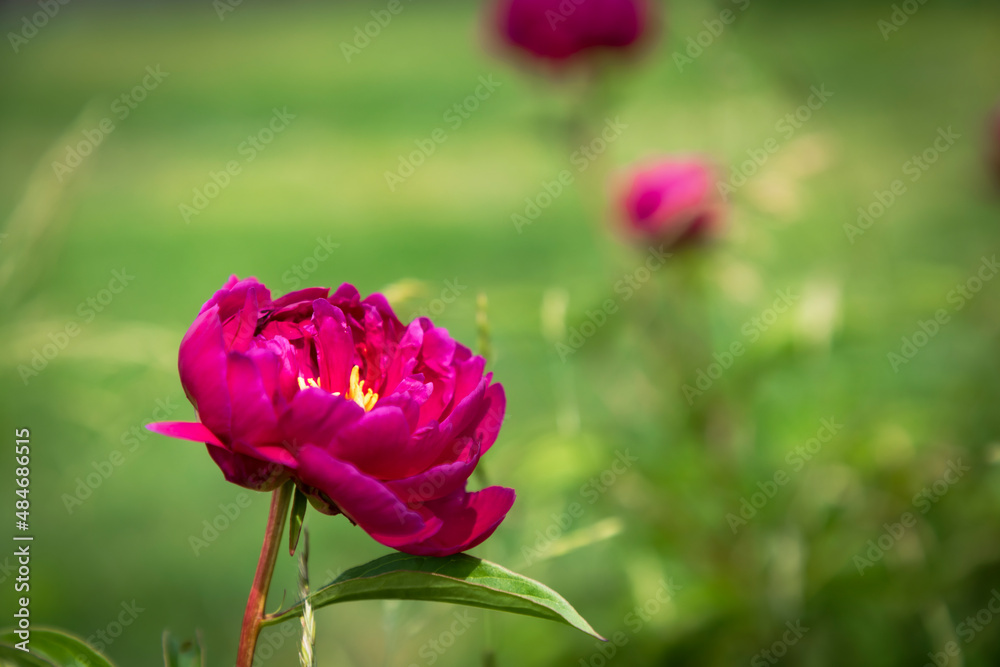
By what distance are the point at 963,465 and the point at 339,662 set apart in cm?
92

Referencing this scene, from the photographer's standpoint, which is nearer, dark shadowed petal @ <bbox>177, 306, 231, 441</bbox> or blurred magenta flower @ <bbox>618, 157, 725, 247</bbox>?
dark shadowed petal @ <bbox>177, 306, 231, 441</bbox>

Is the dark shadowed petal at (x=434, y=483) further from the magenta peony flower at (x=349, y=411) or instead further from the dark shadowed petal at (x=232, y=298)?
the dark shadowed petal at (x=232, y=298)

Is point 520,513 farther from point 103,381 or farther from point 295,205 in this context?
point 295,205

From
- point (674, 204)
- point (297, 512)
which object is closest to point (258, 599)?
point (297, 512)

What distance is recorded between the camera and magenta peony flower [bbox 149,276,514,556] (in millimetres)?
445

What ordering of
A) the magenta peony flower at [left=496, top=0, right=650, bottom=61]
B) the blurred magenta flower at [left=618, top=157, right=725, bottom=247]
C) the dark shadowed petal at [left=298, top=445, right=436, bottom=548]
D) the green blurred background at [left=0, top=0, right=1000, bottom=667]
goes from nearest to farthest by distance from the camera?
the dark shadowed petal at [left=298, top=445, right=436, bottom=548] < the green blurred background at [left=0, top=0, right=1000, bottom=667] < the blurred magenta flower at [left=618, top=157, right=725, bottom=247] < the magenta peony flower at [left=496, top=0, right=650, bottom=61]

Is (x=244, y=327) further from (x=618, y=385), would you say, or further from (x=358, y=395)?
(x=618, y=385)

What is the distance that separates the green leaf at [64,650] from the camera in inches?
19.1

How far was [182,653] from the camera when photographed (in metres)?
0.51

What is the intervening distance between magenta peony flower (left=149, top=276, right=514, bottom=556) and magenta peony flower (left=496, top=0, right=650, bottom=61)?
112 centimetres

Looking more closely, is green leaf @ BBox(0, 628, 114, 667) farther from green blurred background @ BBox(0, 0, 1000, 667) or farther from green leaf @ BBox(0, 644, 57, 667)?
green blurred background @ BBox(0, 0, 1000, 667)

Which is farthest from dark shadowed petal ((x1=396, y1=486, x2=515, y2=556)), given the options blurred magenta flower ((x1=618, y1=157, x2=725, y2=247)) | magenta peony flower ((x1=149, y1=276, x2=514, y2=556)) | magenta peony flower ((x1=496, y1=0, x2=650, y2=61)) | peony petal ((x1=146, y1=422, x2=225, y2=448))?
magenta peony flower ((x1=496, y1=0, x2=650, y2=61))

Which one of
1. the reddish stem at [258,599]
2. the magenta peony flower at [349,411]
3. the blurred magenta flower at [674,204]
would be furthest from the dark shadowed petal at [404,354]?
the blurred magenta flower at [674,204]

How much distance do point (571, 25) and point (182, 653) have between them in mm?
1252
